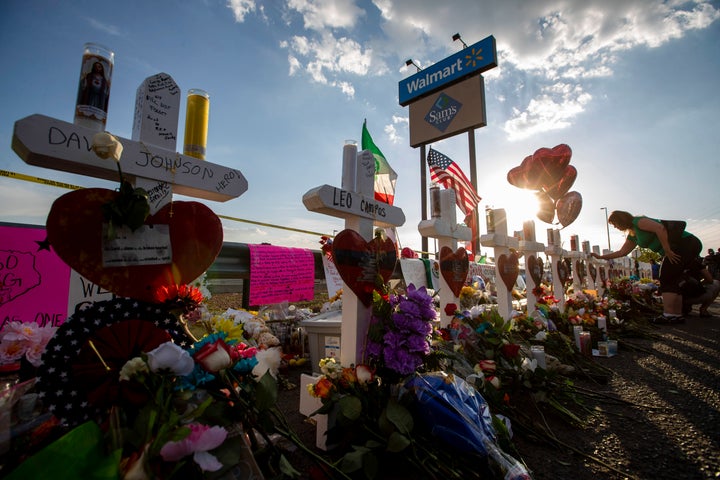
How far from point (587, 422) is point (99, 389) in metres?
2.48

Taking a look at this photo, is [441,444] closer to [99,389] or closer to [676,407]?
[99,389]

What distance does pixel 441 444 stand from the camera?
140 centimetres

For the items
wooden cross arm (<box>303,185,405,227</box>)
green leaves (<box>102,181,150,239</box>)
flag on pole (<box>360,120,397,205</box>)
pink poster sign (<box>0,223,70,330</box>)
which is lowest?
pink poster sign (<box>0,223,70,330</box>)

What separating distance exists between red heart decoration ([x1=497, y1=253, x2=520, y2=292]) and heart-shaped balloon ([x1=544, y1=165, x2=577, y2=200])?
2696 mm

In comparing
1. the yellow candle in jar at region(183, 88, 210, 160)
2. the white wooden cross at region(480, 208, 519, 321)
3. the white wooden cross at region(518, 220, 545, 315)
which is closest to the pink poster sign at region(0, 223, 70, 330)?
the yellow candle in jar at region(183, 88, 210, 160)

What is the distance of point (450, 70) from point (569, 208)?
32.1ft

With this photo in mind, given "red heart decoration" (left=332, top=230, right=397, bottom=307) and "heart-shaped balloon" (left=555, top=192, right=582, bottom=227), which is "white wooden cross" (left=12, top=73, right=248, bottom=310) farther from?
"heart-shaped balloon" (left=555, top=192, right=582, bottom=227)

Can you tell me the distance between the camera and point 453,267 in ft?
9.72

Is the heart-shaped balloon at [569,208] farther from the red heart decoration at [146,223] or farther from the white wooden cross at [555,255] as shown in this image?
the red heart decoration at [146,223]

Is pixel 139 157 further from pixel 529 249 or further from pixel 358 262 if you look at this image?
pixel 529 249

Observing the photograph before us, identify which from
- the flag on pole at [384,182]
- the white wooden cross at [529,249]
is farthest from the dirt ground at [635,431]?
the flag on pole at [384,182]

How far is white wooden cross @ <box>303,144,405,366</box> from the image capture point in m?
1.80

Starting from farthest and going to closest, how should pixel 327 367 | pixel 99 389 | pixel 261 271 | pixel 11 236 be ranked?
pixel 261 271, pixel 11 236, pixel 327 367, pixel 99 389

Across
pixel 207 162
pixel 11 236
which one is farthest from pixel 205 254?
pixel 11 236
